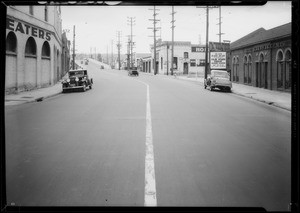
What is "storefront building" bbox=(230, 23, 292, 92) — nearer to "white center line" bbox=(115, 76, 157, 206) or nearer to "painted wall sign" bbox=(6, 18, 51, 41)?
"painted wall sign" bbox=(6, 18, 51, 41)

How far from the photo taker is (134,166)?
6547 mm

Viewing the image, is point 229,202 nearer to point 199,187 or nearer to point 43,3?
point 199,187

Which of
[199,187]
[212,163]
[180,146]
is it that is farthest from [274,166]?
[180,146]

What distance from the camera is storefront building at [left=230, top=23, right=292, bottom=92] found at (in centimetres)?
2653

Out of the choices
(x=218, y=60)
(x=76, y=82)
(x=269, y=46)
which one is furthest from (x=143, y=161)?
(x=218, y=60)

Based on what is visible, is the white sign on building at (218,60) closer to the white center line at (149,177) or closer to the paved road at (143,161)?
the paved road at (143,161)

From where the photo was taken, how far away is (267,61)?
30.4m

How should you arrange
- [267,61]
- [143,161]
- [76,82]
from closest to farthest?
[143,161]
[76,82]
[267,61]

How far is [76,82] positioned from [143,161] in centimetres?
2287

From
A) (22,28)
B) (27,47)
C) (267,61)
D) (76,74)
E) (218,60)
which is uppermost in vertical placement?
(218,60)

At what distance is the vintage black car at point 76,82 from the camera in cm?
2804

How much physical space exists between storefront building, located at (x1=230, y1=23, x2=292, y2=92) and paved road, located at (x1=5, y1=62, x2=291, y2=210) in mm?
13657

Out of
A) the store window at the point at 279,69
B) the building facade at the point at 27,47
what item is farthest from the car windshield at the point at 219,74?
the building facade at the point at 27,47

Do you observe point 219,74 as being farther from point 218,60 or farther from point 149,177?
point 149,177
